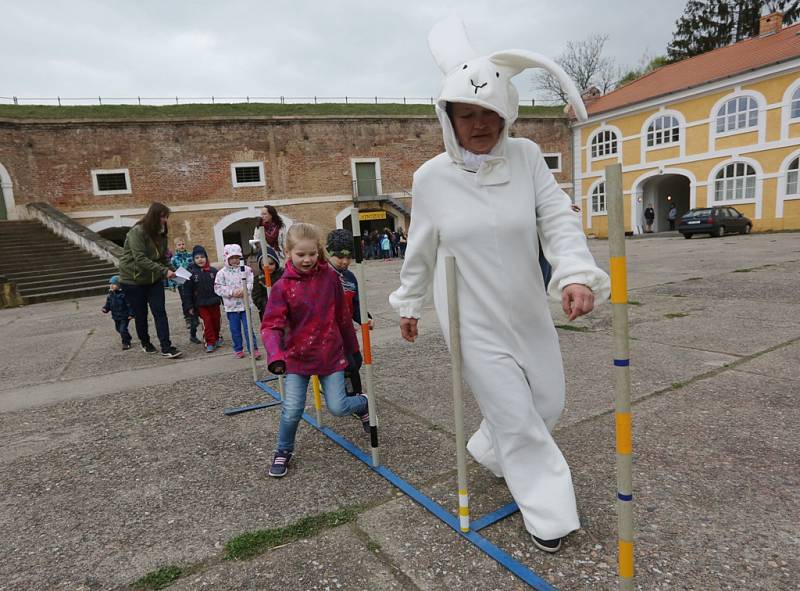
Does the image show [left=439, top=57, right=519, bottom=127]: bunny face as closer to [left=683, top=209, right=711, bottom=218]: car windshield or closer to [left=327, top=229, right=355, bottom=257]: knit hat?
[left=327, top=229, right=355, bottom=257]: knit hat

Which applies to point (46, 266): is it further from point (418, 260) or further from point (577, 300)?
point (577, 300)

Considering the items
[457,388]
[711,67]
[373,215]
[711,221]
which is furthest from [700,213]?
[457,388]

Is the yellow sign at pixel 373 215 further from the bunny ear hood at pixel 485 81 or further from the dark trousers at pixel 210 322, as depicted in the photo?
the bunny ear hood at pixel 485 81

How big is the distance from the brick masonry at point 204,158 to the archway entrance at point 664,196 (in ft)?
26.4

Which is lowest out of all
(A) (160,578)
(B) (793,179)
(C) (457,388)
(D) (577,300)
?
(A) (160,578)

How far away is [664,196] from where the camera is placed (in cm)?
2933

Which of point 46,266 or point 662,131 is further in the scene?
point 662,131

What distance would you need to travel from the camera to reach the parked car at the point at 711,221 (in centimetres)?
2017

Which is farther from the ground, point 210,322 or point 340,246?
point 340,246

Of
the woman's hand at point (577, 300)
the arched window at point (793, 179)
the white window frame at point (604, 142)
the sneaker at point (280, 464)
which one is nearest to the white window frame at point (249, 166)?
the white window frame at point (604, 142)

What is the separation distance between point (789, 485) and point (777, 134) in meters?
25.9

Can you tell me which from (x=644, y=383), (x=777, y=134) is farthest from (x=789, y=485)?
(x=777, y=134)

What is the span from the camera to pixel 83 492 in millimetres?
2797

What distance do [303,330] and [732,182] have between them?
2764 centimetres
